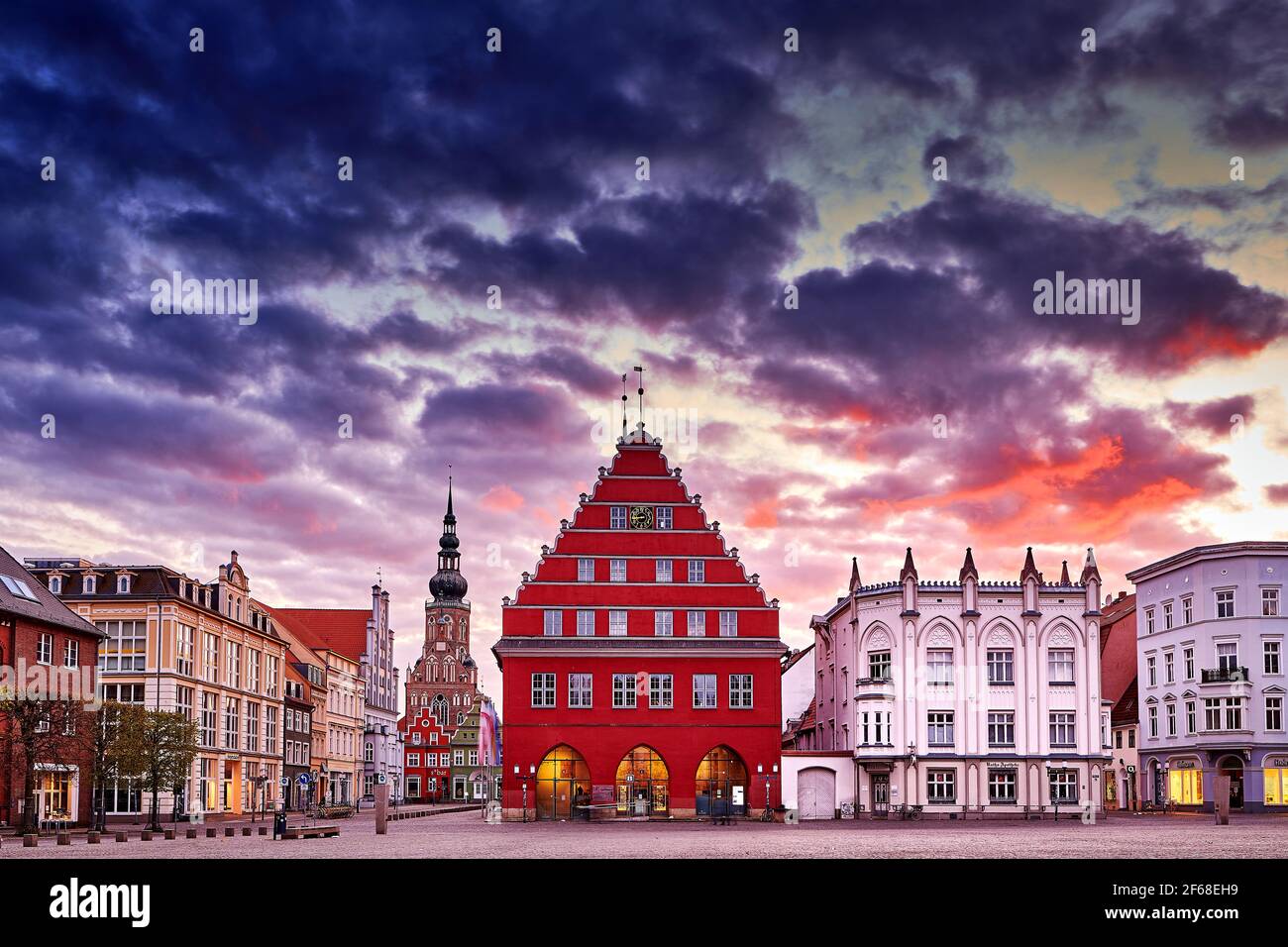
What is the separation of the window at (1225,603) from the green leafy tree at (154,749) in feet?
194

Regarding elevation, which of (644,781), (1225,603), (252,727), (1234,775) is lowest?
(1234,775)

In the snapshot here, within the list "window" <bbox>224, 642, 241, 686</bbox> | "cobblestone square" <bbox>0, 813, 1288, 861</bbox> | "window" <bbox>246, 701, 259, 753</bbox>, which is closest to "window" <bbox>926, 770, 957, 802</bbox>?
"cobblestone square" <bbox>0, 813, 1288, 861</bbox>

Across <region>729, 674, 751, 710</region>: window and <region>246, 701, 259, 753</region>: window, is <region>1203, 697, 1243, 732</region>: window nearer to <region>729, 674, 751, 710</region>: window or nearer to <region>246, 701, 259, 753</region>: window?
<region>729, 674, 751, 710</region>: window

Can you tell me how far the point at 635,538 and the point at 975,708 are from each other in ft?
71.0

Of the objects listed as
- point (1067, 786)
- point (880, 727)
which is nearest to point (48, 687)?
point (880, 727)

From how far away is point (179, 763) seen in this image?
70562 millimetres

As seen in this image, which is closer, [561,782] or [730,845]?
[730,845]

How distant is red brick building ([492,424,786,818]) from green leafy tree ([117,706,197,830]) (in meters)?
16.7

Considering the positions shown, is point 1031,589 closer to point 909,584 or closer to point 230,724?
point 909,584

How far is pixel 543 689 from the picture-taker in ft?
256

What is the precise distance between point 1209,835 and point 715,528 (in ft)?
113
